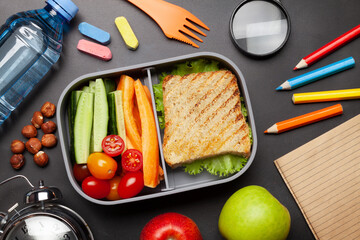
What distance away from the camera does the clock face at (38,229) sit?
1.62 metres

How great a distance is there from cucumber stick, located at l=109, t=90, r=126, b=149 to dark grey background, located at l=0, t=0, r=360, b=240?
0.83 feet

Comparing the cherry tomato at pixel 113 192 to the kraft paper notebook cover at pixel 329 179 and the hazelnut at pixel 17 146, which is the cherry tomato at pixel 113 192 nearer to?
the hazelnut at pixel 17 146

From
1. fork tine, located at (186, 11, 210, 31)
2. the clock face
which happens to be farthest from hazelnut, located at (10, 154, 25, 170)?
fork tine, located at (186, 11, 210, 31)

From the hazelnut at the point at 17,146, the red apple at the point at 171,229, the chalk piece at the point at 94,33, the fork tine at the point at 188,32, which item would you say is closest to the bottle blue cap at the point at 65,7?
the chalk piece at the point at 94,33

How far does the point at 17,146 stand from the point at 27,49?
537 millimetres

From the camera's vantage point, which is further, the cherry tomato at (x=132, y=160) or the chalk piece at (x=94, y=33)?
the chalk piece at (x=94, y=33)

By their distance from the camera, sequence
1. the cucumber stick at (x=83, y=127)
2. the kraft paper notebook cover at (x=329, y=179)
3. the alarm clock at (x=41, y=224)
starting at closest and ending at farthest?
the alarm clock at (x=41, y=224) → the cucumber stick at (x=83, y=127) → the kraft paper notebook cover at (x=329, y=179)

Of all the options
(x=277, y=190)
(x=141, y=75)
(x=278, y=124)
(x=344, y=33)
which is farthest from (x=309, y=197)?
(x=141, y=75)

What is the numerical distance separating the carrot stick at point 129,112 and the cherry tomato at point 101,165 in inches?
6.4

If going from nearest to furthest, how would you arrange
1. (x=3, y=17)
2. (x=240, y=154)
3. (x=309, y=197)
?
(x=240, y=154), (x=309, y=197), (x=3, y=17)

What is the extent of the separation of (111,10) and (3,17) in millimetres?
634

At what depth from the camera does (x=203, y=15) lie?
196cm

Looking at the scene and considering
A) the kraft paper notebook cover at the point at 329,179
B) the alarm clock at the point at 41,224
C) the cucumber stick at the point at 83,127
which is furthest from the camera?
the kraft paper notebook cover at the point at 329,179

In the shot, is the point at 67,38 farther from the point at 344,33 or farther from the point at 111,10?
the point at 344,33
